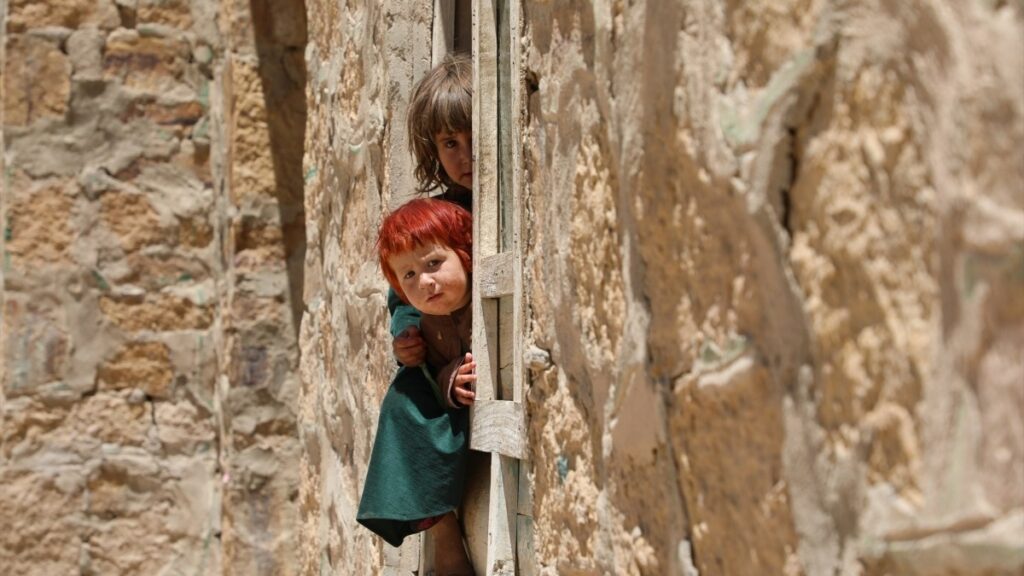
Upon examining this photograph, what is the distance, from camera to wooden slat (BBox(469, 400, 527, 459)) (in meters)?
2.05

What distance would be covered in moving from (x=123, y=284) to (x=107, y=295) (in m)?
0.07

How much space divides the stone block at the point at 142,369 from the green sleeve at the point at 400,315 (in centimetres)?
252

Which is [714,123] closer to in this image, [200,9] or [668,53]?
[668,53]

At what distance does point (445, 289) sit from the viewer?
2459mm

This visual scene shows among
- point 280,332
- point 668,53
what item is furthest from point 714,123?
point 280,332

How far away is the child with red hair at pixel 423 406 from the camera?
243 cm

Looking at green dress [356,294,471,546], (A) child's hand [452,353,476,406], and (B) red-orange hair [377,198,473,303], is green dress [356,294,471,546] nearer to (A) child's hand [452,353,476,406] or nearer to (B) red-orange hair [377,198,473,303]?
(A) child's hand [452,353,476,406]

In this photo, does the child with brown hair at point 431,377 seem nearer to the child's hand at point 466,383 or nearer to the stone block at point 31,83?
the child's hand at point 466,383

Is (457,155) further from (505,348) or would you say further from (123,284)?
(123,284)

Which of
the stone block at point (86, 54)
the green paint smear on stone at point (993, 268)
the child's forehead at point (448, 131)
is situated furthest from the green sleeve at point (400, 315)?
the stone block at point (86, 54)

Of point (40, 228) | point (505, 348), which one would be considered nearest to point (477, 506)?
point (505, 348)

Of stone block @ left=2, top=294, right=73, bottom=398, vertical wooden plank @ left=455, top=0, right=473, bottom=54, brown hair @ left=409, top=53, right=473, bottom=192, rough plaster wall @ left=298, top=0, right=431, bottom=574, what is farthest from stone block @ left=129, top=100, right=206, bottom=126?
brown hair @ left=409, top=53, right=473, bottom=192

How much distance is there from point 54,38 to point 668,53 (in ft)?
13.4

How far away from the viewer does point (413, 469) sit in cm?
246
